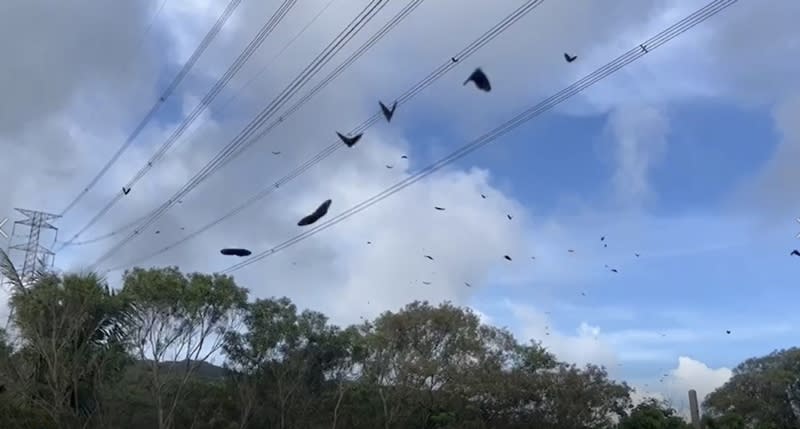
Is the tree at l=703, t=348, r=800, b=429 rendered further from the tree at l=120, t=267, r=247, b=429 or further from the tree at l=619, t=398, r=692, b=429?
the tree at l=120, t=267, r=247, b=429

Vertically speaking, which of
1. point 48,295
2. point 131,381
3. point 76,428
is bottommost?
point 76,428

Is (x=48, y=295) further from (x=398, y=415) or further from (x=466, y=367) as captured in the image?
(x=466, y=367)

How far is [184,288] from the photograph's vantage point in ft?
99.7

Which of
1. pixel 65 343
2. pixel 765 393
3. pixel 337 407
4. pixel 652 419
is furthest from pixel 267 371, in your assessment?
pixel 765 393

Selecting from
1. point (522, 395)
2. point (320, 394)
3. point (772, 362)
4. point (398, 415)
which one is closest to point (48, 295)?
point (320, 394)

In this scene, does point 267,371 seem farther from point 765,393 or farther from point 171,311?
point 765,393

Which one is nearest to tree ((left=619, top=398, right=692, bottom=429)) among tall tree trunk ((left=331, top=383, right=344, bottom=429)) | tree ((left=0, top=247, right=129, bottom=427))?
tall tree trunk ((left=331, top=383, right=344, bottom=429))

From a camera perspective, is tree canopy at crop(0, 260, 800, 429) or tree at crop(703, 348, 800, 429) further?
tree at crop(703, 348, 800, 429)

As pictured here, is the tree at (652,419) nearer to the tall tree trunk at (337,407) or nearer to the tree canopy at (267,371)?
the tree canopy at (267,371)

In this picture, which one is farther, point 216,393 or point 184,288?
point 216,393

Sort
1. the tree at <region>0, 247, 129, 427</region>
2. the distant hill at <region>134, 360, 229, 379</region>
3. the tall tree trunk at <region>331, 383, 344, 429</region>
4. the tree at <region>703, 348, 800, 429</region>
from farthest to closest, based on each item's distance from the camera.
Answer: the tree at <region>703, 348, 800, 429</region>, the tall tree trunk at <region>331, 383, 344, 429</region>, the distant hill at <region>134, 360, 229, 379</region>, the tree at <region>0, 247, 129, 427</region>

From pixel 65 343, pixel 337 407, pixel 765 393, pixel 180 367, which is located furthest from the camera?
pixel 765 393

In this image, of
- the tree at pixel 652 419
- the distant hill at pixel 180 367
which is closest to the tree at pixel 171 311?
the distant hill at pixel 180 367

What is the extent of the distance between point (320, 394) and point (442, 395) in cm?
636
